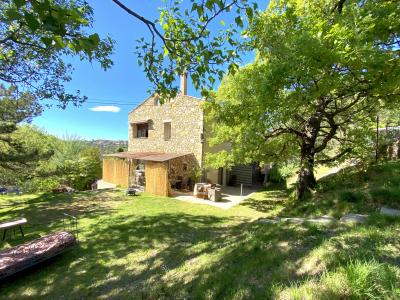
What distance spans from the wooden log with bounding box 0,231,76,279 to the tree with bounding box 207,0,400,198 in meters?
6.01

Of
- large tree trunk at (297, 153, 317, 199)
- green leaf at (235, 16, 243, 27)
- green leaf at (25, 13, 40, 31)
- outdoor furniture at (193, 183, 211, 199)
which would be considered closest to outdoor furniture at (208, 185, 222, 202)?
outdoor furniture at (193, 183, 211, 199)

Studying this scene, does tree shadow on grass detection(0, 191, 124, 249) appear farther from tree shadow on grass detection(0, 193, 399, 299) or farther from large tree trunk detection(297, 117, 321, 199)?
large tree trunk detection(297, 117, 321, 199)

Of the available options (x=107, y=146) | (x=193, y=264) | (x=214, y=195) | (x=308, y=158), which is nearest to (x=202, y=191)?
(x=214, y=195)

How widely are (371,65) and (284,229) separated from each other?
136 inches

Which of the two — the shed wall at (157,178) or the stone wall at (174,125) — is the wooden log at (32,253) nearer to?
the shed wall at (157,178)

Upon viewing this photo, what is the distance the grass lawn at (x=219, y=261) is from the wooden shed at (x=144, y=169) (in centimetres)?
529

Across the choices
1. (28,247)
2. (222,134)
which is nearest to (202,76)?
(28,247)

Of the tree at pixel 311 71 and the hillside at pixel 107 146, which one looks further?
the hillside at pixel 107 146

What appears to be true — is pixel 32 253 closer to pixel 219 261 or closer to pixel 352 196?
pixel 219 261

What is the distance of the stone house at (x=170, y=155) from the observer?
15500 millimetres

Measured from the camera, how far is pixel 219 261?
378 centimetres

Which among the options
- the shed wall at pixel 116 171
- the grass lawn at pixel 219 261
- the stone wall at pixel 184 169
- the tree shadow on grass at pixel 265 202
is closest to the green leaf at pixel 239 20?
the grass lawn at pixel 219 261

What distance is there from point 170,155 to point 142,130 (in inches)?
236

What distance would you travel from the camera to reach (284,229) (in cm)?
445
